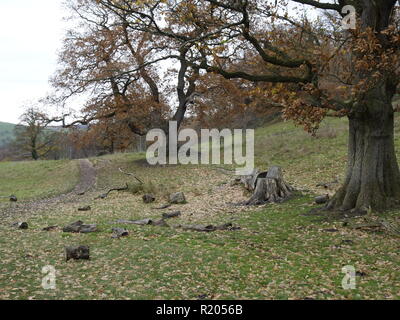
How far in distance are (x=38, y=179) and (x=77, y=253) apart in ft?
78.2

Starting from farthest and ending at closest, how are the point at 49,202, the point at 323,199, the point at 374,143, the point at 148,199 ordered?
the point at 49,202, the point at 148,199, the point at 323,199, the point at 374,143

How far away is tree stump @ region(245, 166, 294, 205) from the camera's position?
15523 millimetres

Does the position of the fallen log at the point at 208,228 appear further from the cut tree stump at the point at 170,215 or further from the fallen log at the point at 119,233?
the cut tree stump at the point at 170,215

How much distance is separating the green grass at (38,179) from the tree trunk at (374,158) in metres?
17.1

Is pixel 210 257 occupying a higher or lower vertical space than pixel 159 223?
lower

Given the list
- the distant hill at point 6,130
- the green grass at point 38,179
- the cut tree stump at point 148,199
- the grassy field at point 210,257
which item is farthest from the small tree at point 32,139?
the distant hill at point 6,130

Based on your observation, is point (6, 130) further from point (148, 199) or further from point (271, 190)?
point (271, 190)

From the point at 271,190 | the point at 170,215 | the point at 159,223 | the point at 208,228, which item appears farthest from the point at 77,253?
the point at 271,190

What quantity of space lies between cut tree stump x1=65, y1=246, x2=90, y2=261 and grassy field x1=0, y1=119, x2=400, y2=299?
234mm

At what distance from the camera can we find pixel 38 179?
1203 inches

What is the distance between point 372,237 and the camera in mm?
10062

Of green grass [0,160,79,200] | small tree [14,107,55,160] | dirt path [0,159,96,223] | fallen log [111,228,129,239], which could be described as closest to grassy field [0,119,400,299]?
fallen log [111,228,129,239]

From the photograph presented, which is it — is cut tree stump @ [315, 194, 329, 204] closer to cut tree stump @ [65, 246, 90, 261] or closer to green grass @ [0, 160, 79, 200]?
cut tree stump @ [65, 246, 90, 261]

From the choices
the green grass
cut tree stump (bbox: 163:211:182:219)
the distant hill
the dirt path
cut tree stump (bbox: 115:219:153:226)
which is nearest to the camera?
cut tree stump (bbox: 115:219:153:226)
